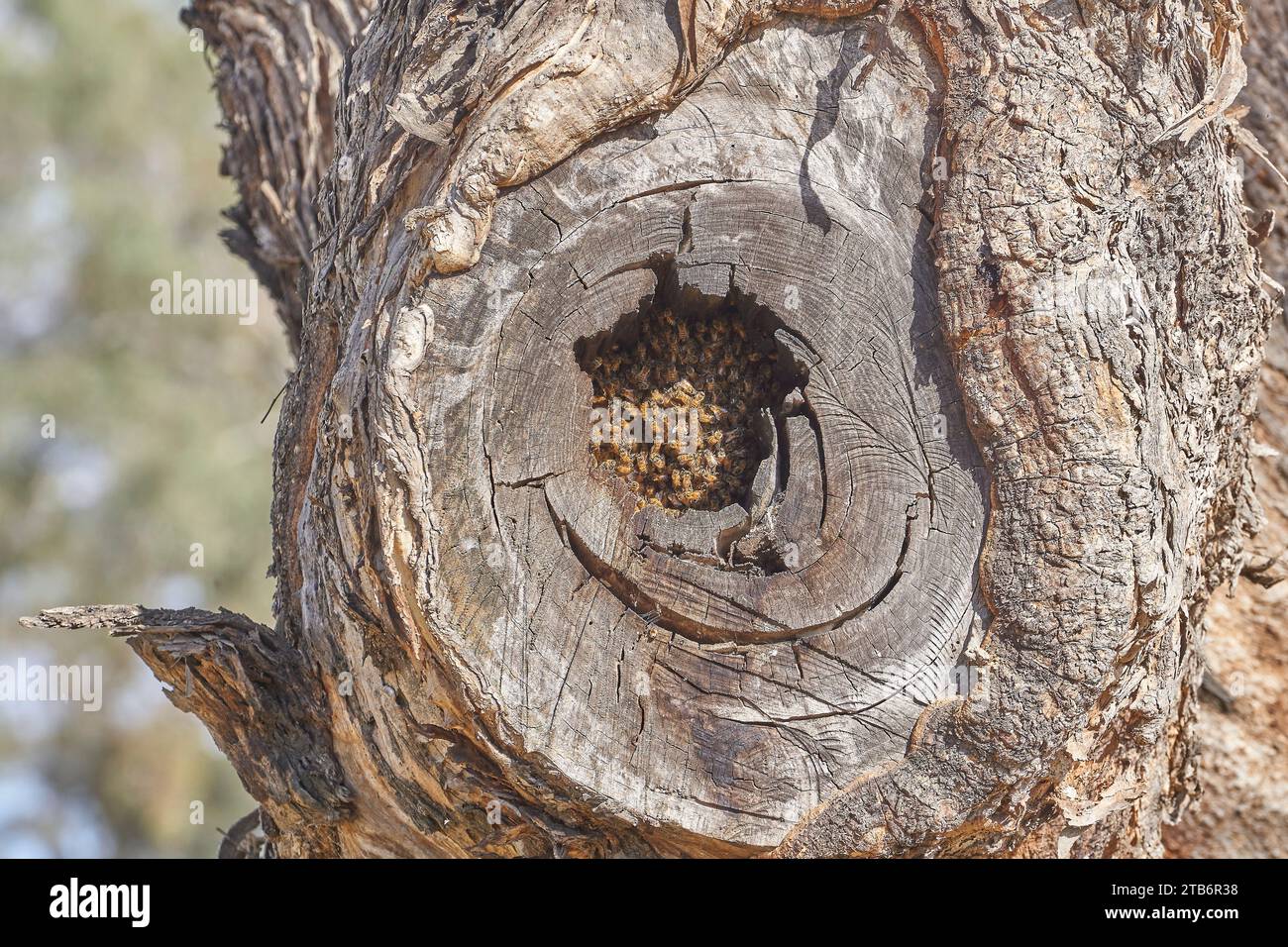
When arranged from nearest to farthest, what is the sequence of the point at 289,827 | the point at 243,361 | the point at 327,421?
the point at 327,421, the point at 289,827, the point at 243,361

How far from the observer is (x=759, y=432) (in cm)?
192

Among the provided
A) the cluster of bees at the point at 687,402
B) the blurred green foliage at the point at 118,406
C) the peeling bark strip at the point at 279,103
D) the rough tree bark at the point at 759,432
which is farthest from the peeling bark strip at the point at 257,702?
the blurred green foliage at the point at 118,406

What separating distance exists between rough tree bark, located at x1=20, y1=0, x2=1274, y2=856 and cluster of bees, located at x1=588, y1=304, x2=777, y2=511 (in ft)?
0.03

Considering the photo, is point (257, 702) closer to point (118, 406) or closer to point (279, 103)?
point (279, 103)

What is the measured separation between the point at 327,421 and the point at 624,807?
2.71ft

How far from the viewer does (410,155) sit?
1.93m

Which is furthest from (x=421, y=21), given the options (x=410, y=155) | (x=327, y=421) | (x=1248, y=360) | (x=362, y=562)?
(x=1248, y=360)

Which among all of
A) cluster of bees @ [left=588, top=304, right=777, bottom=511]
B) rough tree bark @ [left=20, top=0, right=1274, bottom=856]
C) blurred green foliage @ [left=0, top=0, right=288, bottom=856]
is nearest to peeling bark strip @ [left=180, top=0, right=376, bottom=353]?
rough tree bark @ [left=20, top=0, right=1274, bottom=856]

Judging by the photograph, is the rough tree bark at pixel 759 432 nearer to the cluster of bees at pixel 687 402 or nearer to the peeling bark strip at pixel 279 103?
the cluster of bees at pixel 687 402

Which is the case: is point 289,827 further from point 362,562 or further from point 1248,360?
point 1248,360

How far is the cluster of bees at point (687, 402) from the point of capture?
74.1 inches

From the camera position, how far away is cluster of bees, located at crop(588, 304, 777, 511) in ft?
6.18

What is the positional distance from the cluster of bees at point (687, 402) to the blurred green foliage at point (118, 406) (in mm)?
9377

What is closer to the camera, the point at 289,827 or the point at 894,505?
the point at 894,505
